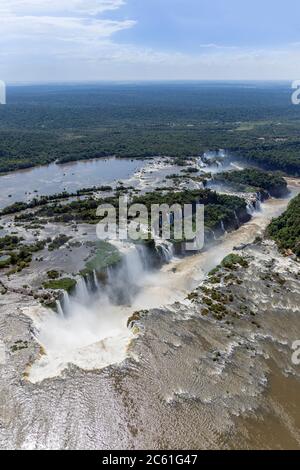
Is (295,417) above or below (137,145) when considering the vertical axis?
below

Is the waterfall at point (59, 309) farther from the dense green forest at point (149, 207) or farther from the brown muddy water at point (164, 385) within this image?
the dense green forest at point (149, 207)

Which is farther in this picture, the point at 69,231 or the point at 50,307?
the point at 69,231

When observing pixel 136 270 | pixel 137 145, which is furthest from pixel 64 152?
pixel 136 270

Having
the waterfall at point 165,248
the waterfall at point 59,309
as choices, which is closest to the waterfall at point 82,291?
the waterfall at point 59,309

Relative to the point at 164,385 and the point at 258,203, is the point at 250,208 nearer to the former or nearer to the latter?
the point at 258,203

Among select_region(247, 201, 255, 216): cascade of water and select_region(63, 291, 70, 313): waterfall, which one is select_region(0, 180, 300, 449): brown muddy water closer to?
select_region(63, 291, 70, 313): waterfall

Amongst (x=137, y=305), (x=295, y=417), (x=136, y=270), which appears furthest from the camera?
(x=136, y=270)

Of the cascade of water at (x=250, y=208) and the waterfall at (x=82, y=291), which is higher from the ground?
the cascade of water at (x=250, y=208)

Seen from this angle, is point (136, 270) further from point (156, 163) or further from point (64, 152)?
point (64, 152)
